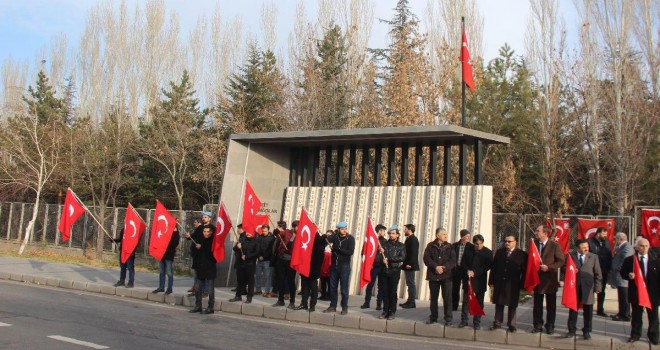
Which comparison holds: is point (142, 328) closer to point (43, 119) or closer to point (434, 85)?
point (434, 85)

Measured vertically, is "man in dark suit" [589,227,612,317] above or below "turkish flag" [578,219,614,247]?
below

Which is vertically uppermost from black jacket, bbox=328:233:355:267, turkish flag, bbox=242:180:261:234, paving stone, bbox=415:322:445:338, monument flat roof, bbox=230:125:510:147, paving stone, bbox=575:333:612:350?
monument flat roof, bbox=230:125:510:147

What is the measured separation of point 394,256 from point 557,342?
11.1ft

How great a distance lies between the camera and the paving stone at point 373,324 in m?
11.4

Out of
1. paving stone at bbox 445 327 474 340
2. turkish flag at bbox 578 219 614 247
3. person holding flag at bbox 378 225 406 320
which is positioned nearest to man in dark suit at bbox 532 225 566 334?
paving stone at bbox 445 327 474 340

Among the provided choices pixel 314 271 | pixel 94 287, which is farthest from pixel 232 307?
pixel 94 287

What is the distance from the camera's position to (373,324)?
37.7ft

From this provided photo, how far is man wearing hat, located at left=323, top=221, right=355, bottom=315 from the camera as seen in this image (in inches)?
481

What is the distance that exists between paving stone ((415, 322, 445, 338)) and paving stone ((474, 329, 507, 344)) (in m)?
0.62

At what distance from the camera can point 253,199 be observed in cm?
1481

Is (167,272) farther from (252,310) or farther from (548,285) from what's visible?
(548,285)

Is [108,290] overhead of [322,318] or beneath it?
beneath

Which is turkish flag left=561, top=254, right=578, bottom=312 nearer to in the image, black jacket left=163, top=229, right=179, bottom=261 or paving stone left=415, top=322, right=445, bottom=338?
paving stone left=415, top=322, right=445, bottom=338

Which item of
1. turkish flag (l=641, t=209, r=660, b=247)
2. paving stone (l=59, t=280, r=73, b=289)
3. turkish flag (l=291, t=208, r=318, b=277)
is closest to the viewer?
turkish flag (l=291, t=208, r=318, b=277)
